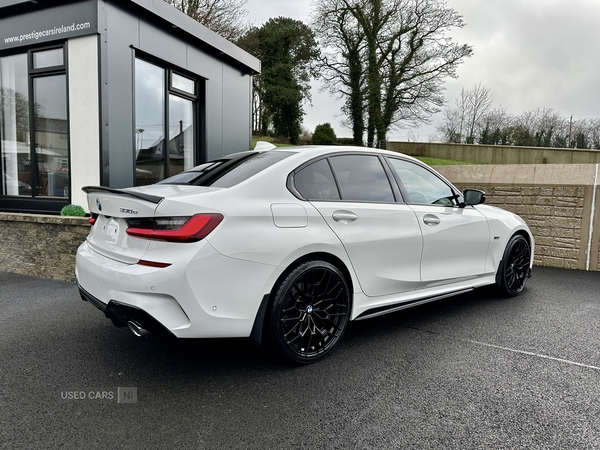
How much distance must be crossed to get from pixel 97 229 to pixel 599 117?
104ft

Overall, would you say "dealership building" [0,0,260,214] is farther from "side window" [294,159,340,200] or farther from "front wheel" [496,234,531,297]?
"front wheel" [496,234,531,297]

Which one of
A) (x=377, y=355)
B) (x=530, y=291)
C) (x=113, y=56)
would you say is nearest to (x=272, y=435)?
(x=377, y=355)

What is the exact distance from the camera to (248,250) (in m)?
2.44

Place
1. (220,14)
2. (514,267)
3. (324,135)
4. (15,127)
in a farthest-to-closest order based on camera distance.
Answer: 1. (324,135)
2. (220,14)
3. (15,127)
4. (514,267)

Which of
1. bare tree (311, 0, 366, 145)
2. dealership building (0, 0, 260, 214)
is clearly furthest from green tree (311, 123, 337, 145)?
dealership building (0, 0, 260, 214)

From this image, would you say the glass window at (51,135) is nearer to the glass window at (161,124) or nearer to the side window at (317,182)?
the glass window at (161,124)

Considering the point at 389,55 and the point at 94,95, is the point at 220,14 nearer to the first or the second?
the point at 389,55

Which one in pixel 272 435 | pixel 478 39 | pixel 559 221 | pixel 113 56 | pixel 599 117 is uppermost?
pixel 478 39

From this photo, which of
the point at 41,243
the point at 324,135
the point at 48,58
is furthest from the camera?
the point at 324,135

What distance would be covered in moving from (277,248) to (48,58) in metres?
6.14

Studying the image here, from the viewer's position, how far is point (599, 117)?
26094 mm

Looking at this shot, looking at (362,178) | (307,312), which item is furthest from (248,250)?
(362,178)

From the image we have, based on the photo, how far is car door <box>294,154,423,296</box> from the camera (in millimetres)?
2947

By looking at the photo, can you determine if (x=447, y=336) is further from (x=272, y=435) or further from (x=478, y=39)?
(x=478, y=39)
